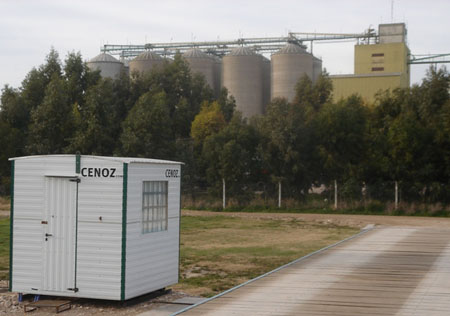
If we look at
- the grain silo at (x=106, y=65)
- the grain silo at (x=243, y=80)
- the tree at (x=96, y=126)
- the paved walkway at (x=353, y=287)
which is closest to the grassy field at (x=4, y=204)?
the tree at (x=96, y=126)

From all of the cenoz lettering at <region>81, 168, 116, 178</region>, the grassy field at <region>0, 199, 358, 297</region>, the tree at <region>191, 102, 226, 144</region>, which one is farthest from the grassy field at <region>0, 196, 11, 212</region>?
the cenoz lettering at <region>81, 168, 116, 178</region>

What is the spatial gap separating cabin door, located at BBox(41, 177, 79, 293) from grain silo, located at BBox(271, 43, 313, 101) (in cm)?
6108

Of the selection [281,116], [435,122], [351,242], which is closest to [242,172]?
[281,116]

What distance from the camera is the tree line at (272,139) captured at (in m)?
36.5

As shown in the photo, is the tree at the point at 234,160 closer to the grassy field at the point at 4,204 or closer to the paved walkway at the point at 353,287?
the grassy field at the point at 4,204

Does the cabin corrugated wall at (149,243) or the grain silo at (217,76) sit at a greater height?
the grain silo at (217,76)

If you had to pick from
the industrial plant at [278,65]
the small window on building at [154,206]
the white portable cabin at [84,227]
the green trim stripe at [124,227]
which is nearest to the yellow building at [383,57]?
the industrial plant at [278,65]

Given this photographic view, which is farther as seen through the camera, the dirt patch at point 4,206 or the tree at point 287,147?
the tree at point 287,147

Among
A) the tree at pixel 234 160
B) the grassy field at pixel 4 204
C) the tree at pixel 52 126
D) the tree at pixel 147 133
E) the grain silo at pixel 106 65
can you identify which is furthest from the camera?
the grain silo at pixel 106 65

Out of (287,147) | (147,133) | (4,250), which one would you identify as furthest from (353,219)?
(4,250)

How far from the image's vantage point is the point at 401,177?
120 ft

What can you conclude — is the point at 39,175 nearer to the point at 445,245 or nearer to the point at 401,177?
the point at 445,245

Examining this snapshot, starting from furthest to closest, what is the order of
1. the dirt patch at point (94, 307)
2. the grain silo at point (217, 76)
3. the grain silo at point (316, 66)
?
the grain silo at point (316, 66) → the grain silo at point (217, 76) → the dirt patch at point (94, 307)

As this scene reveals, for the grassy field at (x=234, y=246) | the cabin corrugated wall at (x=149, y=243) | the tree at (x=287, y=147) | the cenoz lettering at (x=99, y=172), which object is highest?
the tree at (x=287, y=147)
